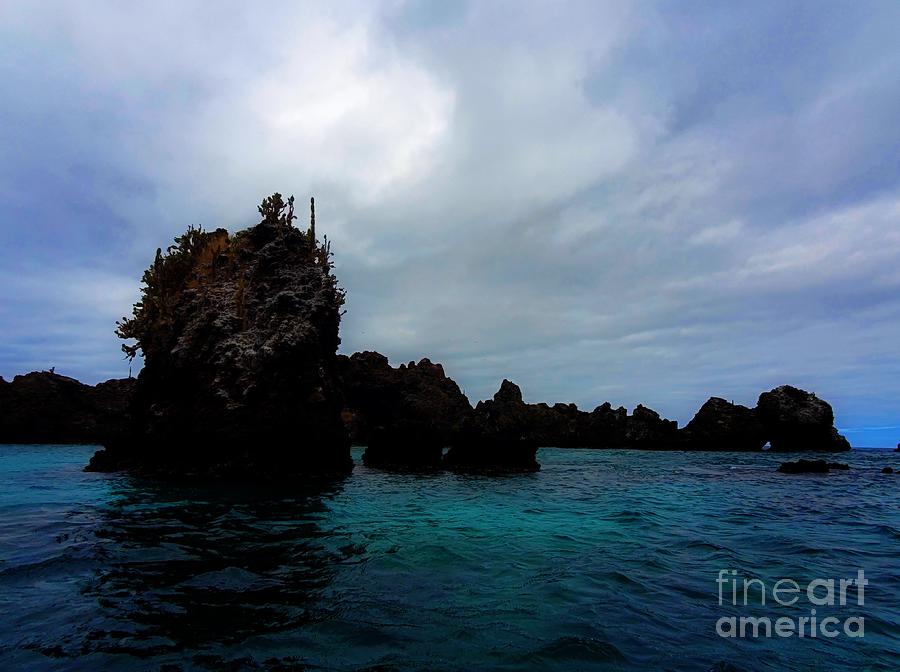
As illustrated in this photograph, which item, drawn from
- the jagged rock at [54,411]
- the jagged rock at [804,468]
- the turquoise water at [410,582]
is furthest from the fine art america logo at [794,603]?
the jagged rock at [54,411]

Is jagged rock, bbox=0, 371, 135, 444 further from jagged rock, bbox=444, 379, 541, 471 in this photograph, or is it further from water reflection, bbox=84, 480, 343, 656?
water reflection, bbox=84, 480, 343, 656

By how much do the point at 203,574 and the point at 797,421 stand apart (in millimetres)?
76466

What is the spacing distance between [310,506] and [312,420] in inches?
337

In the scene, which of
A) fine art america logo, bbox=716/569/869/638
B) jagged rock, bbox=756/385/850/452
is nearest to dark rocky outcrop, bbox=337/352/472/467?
jagged rock, bbox=756/385/850/452

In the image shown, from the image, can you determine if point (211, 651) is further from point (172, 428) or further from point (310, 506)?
point (172, 428)

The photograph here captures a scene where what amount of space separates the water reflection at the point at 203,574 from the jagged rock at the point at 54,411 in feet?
206

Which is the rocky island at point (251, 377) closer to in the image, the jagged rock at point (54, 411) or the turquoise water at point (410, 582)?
the turquoise water at point (410, 582)

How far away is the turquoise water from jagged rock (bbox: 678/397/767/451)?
63512 millimetres

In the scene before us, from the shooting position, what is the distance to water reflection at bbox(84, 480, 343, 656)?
491cm

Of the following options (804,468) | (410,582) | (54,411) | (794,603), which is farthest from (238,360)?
(54,411)

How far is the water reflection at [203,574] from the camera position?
491 centimetres

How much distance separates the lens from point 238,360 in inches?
830

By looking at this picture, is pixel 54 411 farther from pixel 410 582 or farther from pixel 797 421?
pixel 797 421

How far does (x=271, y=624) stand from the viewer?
5137mm
